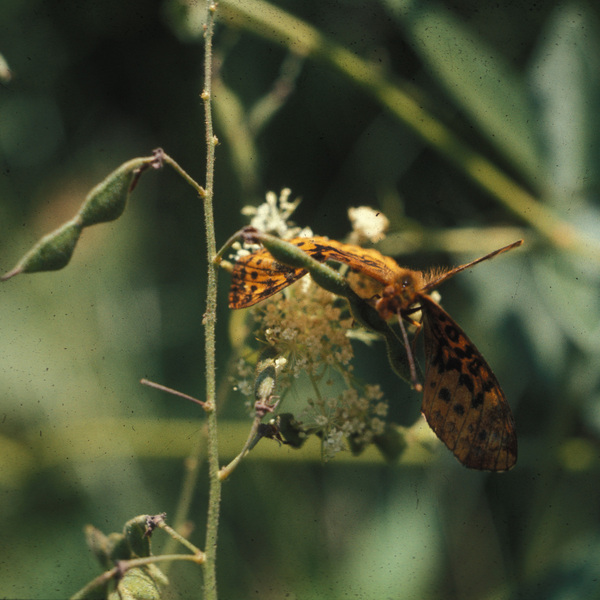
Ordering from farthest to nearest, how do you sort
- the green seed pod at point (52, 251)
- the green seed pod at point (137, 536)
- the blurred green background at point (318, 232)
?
the blurred green background at point (318, 232) < the green seed pod at point (137, 536) < the green seed pod at point (52, 251)

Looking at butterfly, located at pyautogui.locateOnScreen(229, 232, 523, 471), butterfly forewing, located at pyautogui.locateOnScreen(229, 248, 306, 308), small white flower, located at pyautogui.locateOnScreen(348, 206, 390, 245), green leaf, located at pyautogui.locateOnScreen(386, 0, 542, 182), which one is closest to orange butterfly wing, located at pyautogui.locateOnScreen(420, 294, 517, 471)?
butterfly, located at pyautogui.locateOnScreen(229, 232, 523, 471)

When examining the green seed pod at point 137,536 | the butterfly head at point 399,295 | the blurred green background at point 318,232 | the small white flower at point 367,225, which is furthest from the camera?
the blurred green background at point 318,232

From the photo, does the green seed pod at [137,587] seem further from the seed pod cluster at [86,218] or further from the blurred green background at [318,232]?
the blurred green background at [318,232]

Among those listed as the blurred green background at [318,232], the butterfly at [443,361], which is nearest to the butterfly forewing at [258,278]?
the butterfly at [443,361]

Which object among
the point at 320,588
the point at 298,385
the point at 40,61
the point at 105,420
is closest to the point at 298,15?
the point at 40,61

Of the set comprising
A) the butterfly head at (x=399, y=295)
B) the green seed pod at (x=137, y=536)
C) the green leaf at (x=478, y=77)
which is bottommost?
the green seed pod at (x=137, y=536)

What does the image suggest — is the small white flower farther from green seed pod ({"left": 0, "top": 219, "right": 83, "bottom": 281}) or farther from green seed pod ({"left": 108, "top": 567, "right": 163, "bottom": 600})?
green seed pod ({"left": 108, "top": 567, "right": 163, "bottom": 600})
